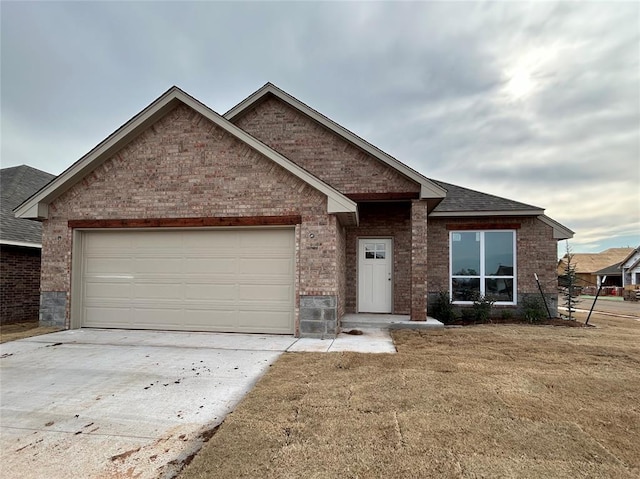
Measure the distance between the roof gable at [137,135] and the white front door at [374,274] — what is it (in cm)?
276

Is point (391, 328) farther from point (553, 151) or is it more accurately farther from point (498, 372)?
point (553, 151)

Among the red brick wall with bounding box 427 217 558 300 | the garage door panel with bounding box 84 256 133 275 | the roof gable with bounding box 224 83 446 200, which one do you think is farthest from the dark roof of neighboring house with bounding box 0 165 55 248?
the red brick wall with bounding box 427 217 558 300

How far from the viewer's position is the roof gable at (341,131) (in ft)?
30.0

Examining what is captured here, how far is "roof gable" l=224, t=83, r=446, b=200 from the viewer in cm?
914

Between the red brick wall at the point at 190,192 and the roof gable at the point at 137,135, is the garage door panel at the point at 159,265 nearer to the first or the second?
the red brick wall at the point at 190,192

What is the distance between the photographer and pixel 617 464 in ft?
9.09

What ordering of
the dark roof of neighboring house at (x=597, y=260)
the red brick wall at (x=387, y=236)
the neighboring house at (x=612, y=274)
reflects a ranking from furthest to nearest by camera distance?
the dark roof of neighboring house at (x=597, y=260), the neighboring house at (x=612, y=274), the red brick wall at (x=387, y=236)

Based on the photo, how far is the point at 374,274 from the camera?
1127 cm

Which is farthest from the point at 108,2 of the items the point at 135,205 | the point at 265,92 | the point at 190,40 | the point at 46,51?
the point at 135,205

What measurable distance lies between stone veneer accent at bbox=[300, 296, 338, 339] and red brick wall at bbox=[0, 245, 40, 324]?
363 inches

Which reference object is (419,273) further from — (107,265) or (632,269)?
(632,269)

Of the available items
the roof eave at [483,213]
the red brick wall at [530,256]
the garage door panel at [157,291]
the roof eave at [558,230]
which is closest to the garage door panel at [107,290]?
the garage door panel at [157,291]

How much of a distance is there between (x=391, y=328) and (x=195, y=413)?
238 inches

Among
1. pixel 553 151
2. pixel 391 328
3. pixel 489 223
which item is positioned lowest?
pixel 391 328
